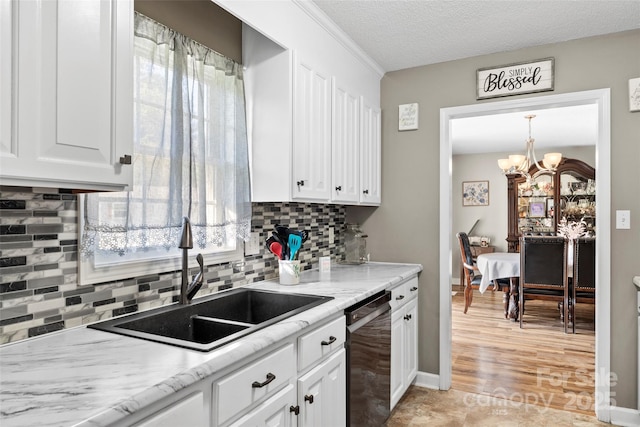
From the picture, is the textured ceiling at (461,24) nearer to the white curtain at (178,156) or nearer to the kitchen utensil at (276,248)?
the white curtain at (178,156)

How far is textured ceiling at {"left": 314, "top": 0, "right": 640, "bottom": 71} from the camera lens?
227 cm

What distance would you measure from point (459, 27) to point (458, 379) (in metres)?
2.49

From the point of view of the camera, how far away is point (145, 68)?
1.68 m

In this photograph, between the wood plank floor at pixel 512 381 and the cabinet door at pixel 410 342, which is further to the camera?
the cabinet door at pixel 410 342

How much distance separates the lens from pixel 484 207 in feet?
24.9

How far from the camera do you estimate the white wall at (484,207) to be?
24.4ft

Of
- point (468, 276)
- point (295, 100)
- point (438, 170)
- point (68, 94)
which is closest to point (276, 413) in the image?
point (68, 94)

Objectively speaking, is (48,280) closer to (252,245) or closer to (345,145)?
(252,245)

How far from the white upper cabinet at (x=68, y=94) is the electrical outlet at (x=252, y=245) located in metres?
1.09

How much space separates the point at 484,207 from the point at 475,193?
0.97ft

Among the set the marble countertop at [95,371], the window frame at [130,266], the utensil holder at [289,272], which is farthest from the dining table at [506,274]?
the marble countertop at [95,371]

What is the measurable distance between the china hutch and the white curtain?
6.12 m

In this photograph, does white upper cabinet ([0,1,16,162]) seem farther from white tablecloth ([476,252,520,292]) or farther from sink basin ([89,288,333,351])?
white tablecloth ([476,252,520,292])

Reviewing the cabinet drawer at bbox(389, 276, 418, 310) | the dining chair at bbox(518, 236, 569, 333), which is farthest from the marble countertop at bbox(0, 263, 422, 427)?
the dining chair at bbox(518, 236, 569, 333)
